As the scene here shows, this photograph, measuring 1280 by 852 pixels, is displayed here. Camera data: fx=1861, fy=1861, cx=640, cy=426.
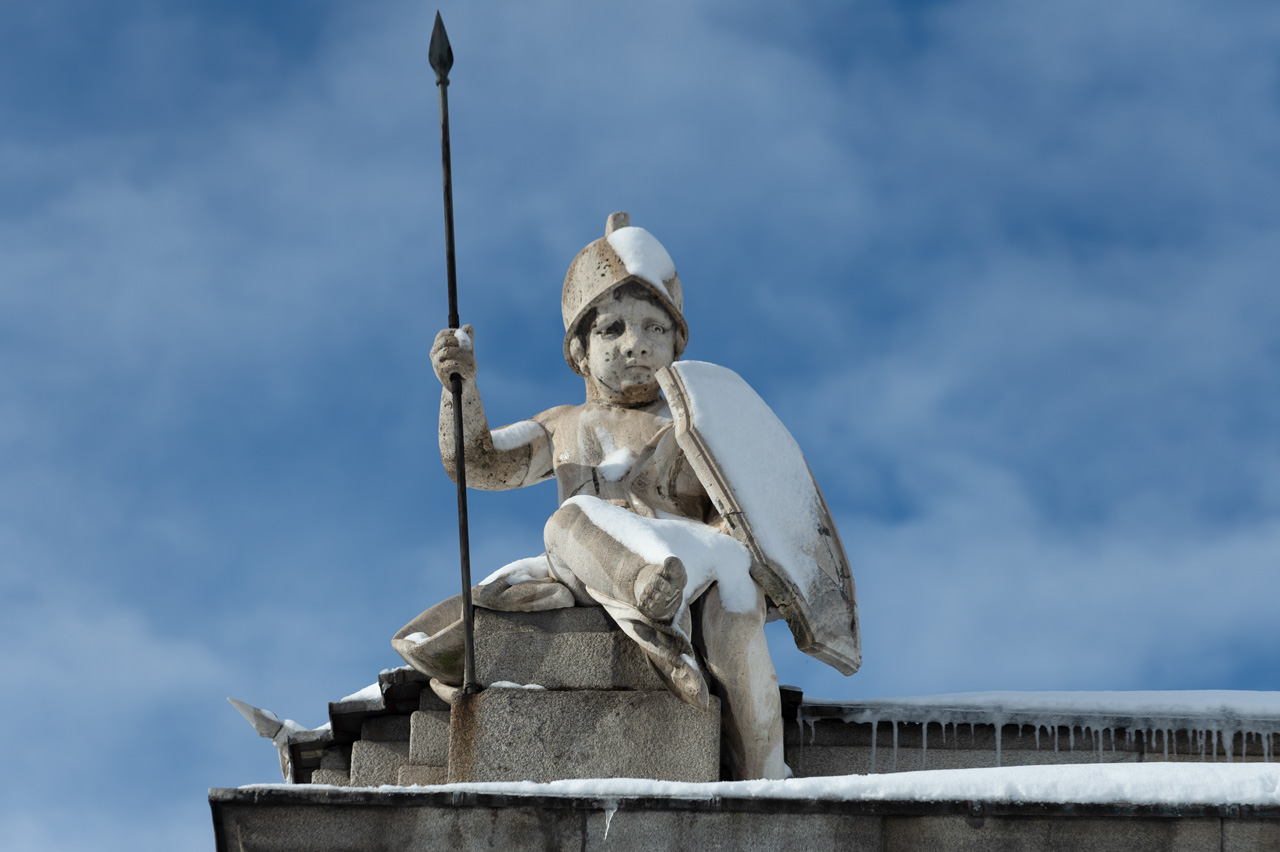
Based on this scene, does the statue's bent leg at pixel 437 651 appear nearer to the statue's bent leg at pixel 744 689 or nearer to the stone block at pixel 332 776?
the stone block at pixel 332 776

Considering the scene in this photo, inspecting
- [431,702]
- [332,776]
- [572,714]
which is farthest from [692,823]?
[332,776]

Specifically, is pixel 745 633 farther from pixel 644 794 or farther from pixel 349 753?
pixel 349 753


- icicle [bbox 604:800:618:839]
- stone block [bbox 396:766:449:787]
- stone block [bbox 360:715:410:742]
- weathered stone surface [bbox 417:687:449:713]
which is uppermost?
weathered stone surface [bbox 417:687:449:713]

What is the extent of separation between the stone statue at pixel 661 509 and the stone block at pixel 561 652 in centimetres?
9

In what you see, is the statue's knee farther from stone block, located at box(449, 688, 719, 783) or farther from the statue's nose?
the statue's nose

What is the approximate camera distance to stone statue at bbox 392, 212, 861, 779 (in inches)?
350

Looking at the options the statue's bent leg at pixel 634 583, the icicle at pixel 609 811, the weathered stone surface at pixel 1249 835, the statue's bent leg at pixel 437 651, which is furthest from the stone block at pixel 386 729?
the weathered stone surface at pixel 1249 835

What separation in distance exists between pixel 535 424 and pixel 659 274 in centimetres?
110

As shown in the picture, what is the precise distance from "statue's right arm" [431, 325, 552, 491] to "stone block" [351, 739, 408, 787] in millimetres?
1519

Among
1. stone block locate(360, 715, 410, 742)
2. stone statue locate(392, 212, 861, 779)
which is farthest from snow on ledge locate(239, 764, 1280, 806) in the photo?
stone block locate(360, 715, 410, 742)

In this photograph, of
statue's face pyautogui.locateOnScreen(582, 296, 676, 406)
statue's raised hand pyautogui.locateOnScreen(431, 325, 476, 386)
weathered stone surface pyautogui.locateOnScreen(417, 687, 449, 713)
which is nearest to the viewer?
weathered stone surface pyautogui.locateOnScreen(417, 687, 449, 713)

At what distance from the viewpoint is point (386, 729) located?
32.8 feet

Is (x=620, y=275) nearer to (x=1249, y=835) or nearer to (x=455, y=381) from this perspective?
(x=455, y=381)

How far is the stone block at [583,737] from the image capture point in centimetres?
870
